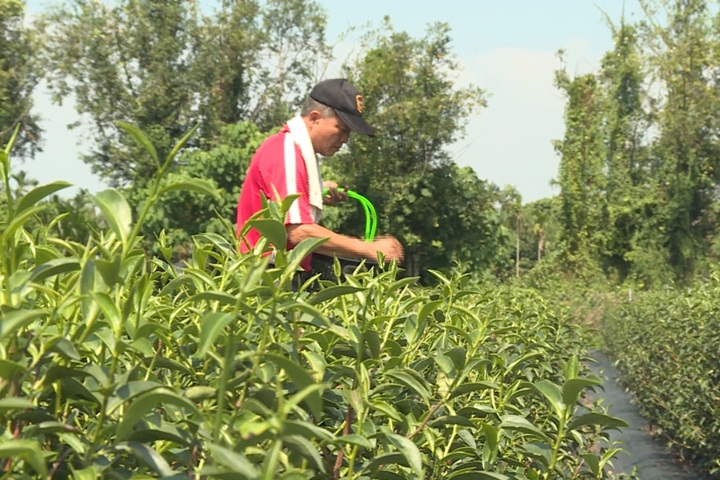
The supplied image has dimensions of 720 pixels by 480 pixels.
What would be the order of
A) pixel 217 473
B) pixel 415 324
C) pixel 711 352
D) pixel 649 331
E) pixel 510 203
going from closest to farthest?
pixel 217 473, pixel 415 324, pixel 711 352, pixel 649 331, pixel 510 203

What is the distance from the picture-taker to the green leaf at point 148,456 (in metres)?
0.92

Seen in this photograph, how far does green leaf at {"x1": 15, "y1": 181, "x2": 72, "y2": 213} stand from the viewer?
1.03m

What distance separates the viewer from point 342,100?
13.0 ft

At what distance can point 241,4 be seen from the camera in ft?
133

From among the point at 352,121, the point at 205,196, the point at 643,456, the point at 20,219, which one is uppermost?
the point at 205,196

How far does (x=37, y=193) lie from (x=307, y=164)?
2.74 metres

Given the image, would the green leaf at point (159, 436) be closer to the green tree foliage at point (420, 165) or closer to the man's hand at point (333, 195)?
the man's hand at point (333, 195)

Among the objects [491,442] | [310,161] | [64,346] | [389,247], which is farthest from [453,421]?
[310,161]

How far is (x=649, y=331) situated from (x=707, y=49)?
32.7m

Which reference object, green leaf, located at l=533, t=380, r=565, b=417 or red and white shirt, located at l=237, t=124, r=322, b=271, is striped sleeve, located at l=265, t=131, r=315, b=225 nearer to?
red and white shirt, located at l=237, t=124, r=322, b=271

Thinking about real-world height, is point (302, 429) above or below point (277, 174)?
below

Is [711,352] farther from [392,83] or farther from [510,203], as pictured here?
[510,203]

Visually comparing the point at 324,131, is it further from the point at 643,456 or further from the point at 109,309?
the point at 643,456

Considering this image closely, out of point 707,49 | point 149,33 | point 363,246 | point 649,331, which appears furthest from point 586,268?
point 363,246
